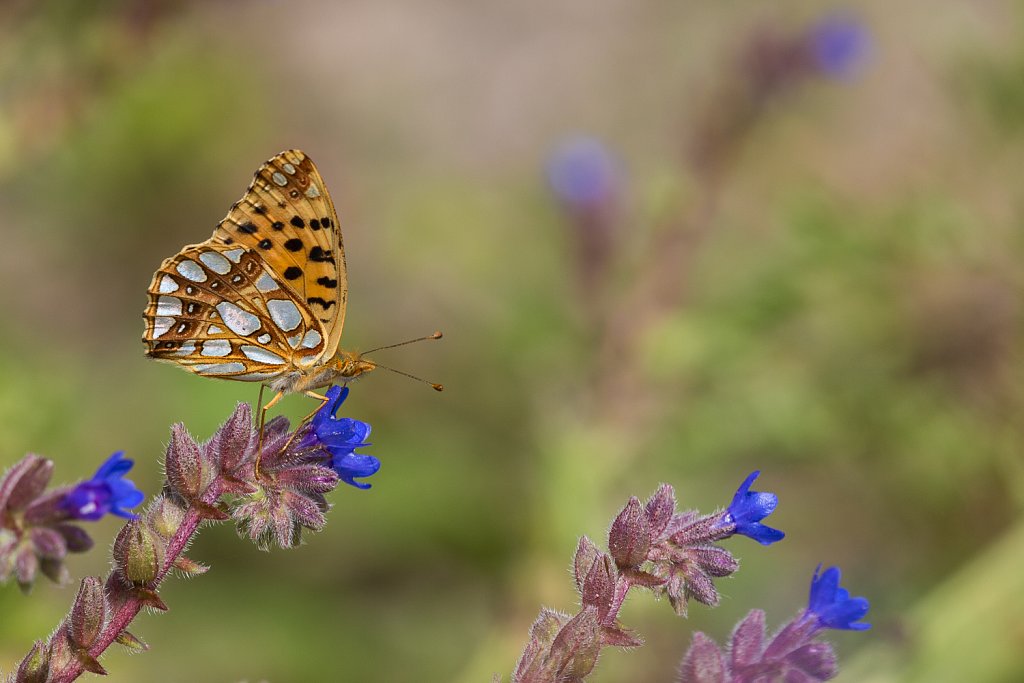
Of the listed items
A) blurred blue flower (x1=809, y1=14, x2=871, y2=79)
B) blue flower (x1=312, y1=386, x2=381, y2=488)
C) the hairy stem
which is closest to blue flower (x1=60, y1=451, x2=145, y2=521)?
the hairy stem

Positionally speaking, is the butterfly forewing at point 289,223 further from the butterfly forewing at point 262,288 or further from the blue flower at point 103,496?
the blue flower at point 103,496

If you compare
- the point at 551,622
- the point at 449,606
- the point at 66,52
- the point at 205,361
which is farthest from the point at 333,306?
the point at 449,606

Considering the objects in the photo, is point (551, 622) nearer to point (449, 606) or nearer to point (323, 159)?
point (449, 606)

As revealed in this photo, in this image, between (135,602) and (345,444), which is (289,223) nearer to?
(345,444)

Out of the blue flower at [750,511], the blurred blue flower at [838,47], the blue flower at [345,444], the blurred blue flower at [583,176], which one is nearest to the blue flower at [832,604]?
the blue flower at [750,511]

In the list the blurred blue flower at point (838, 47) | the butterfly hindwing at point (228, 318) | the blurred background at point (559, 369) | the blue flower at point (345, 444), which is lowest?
the blue flower at point (345, 444)

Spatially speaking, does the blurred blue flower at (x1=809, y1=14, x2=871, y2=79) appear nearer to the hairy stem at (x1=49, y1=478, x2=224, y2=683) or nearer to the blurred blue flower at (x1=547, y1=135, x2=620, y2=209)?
the blurred blue flower at (x1=547, y1=135, x2=620, y2=209)

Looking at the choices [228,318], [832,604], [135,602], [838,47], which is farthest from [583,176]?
[135,602]
